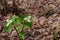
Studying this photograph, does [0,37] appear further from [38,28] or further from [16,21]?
[16,21]

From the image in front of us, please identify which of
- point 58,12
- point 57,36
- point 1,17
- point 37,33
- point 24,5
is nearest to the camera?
point 57,36

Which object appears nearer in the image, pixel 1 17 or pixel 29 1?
pixel 1 17

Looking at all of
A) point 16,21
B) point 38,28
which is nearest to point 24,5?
point 38,28

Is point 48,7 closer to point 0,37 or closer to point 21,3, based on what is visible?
point 21,3

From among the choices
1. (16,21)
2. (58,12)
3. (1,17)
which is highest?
(16,21)

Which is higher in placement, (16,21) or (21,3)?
(16,21)

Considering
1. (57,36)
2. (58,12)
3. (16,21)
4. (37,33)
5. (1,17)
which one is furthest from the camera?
(1,17)

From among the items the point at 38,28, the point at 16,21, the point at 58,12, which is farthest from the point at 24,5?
the point at 16,21

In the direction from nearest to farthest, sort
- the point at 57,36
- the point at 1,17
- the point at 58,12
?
1. the point at 57,36
2. the point at 58,12
3. the point at 1,17

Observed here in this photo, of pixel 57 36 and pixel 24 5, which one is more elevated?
pixel 57 36
